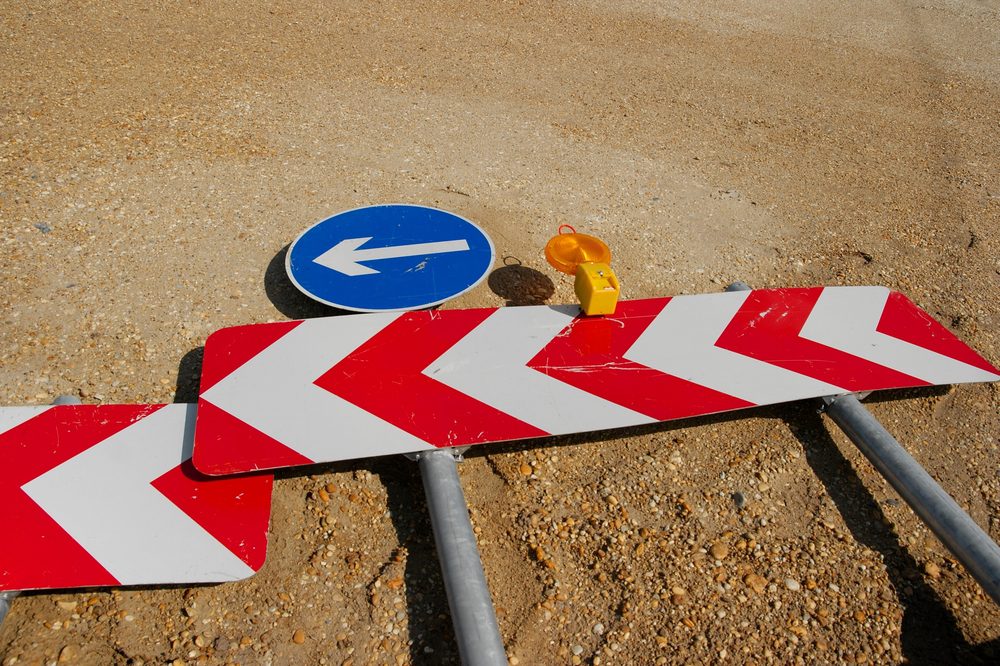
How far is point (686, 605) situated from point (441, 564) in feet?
3.92

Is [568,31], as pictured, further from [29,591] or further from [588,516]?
[29,591]

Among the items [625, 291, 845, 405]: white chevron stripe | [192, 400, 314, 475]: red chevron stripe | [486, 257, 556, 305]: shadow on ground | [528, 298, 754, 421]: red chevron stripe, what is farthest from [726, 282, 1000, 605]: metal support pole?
[192, 400, 314, 475]: red chevron stripe

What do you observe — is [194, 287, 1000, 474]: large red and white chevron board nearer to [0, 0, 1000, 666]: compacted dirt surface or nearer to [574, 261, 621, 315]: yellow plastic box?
[574, 261, 621, 315]: yellow plastic box

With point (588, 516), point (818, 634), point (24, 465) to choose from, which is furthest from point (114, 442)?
point (818, 634)

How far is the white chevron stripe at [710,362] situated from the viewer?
374cm

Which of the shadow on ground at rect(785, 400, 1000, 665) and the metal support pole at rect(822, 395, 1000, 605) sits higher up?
the metal support pole at rect(822, 395, 1000, 605)

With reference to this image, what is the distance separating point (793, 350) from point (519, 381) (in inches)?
70.6

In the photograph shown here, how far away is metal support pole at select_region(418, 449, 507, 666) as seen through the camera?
8.51 ft

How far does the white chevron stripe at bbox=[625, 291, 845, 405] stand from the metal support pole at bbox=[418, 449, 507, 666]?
4.57 feet

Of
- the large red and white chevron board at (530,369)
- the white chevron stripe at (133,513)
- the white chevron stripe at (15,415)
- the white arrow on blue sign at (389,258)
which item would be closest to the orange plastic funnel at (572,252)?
the large red and white chevron board at (530,369)

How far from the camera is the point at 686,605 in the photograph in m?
3.03

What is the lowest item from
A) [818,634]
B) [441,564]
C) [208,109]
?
[818,634]

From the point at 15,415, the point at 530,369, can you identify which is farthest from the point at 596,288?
the point at 15,415

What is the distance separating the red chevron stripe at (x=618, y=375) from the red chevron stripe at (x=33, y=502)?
90.2 inches
